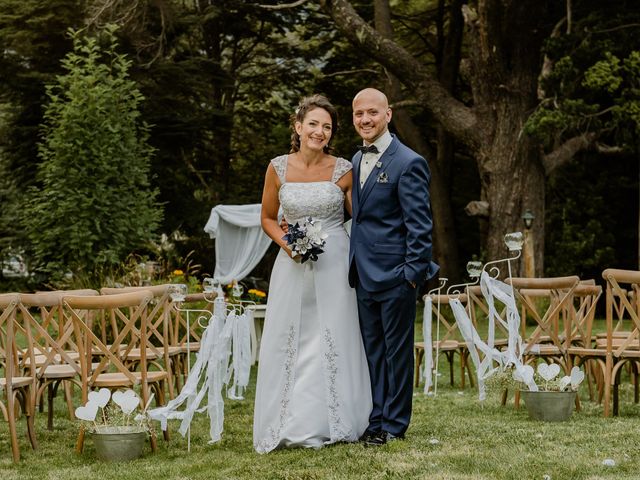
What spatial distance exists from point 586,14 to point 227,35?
39.2ft

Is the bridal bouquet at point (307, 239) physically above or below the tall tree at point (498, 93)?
below

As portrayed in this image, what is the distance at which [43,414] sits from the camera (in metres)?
8.20

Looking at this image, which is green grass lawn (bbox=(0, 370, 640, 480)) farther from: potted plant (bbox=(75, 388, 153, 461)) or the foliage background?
the foliage background

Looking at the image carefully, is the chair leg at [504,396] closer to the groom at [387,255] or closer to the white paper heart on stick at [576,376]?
the white paper heart on stick at [576,376]

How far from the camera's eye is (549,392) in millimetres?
6879

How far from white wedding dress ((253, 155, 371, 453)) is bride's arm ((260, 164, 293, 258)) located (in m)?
0.07

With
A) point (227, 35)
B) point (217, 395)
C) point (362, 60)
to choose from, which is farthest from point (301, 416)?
point (227, 35)

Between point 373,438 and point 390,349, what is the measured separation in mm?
540

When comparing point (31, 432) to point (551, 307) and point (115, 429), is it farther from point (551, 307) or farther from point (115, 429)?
point (551, 307)

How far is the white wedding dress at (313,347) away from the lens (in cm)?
579

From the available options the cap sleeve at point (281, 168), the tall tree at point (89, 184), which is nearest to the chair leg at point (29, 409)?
the cap sleeve at point (281, 168)

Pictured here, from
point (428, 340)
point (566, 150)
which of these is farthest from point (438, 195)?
point (428, 340)

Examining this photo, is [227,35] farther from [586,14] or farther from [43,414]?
[43,414]

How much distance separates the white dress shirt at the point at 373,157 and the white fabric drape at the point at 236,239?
12992mm
